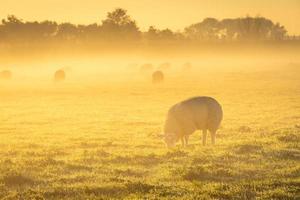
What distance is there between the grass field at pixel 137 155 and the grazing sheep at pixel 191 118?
25.9 inches

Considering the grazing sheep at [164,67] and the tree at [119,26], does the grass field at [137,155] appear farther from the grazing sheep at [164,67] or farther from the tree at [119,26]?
the tree at [119,26]

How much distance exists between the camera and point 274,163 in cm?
1523

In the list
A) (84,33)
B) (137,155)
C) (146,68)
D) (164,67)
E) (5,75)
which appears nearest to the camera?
(137,155)

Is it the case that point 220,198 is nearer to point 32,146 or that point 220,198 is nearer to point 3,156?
point 3,156

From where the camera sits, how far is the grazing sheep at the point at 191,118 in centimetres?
1908

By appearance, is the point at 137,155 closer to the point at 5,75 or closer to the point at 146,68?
the point at 5,75

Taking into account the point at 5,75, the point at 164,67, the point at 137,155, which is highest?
the point at 137,155

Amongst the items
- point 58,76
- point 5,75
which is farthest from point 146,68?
point 5,75

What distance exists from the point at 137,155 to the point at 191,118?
9.98ft

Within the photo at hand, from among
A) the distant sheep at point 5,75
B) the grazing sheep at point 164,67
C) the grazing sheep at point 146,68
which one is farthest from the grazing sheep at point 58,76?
the grazing sheep at point 164,67

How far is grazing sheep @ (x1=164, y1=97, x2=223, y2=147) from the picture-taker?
1908 centimetres

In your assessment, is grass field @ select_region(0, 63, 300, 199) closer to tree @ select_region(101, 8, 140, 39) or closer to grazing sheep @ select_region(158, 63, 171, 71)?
grazing sheep @ select_region(158, 63, 171, 71)

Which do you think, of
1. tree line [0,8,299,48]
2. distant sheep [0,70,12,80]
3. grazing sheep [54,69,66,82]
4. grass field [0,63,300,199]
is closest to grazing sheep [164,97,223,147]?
grass field [0,63,300,199]

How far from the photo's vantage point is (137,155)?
1697 centimetres
